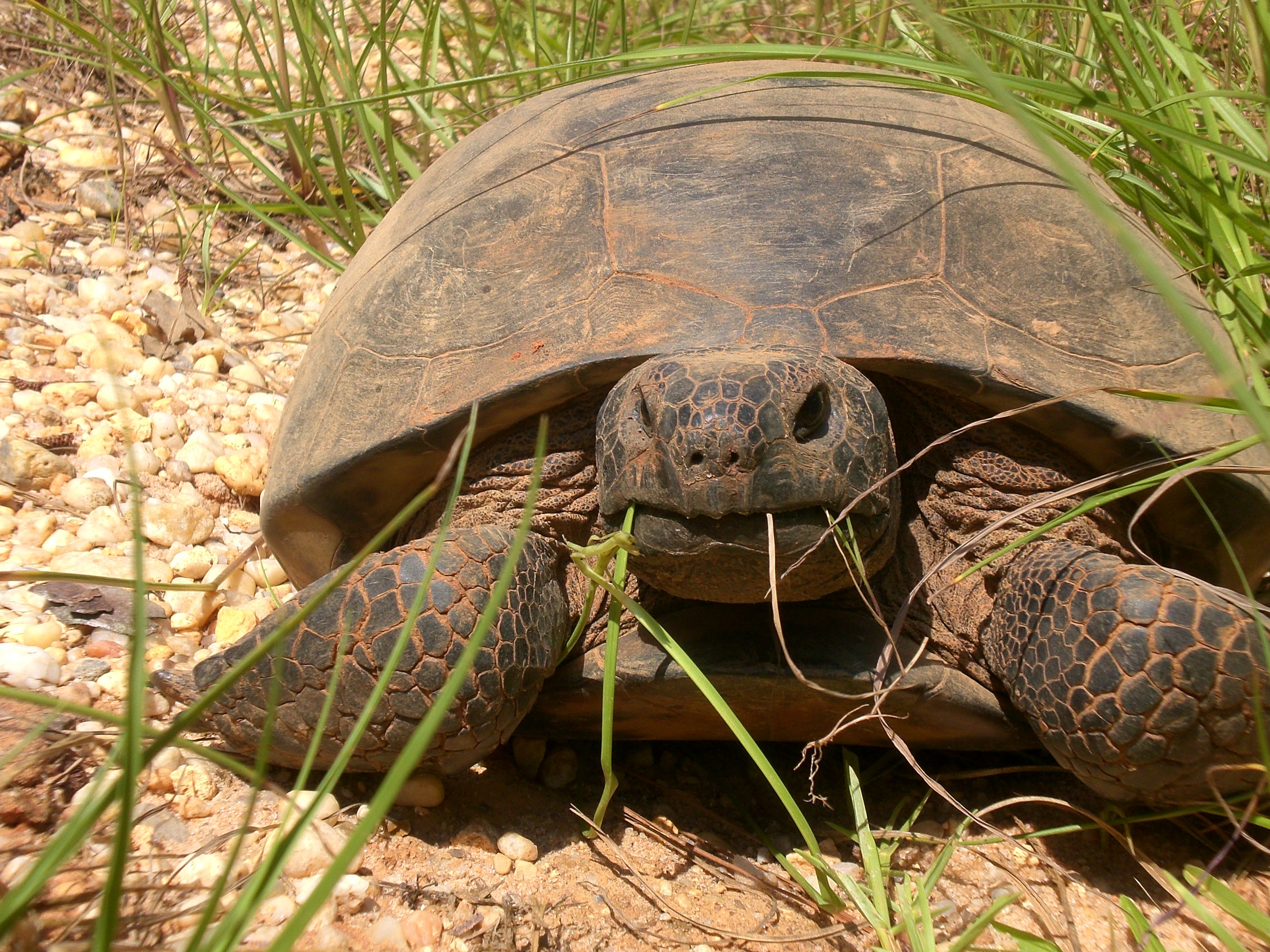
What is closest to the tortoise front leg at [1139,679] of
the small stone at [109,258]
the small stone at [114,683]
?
the small stone at [114,683]

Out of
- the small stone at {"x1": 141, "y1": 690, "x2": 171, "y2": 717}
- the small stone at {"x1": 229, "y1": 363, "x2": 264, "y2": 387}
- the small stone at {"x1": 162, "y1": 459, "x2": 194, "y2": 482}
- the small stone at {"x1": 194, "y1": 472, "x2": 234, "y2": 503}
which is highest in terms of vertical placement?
the small stone at {"x1": 229, "y1": 363, "x2": 264, "y2": 387}

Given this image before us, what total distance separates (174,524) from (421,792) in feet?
4.06

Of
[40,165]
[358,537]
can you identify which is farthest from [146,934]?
[40,165]

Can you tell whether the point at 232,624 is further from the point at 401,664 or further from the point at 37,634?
the point at 401,664

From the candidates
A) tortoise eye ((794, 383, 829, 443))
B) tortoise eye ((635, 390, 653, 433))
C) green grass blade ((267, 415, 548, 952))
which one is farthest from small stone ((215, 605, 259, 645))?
green grass blade ((267, 415, 548, 952))

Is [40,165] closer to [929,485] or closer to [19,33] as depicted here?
[19,33]

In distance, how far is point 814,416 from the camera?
1.79 meters

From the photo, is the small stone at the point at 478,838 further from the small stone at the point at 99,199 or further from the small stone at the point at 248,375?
the small stone at the point at 99,199

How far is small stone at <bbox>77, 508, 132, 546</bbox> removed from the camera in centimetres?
259

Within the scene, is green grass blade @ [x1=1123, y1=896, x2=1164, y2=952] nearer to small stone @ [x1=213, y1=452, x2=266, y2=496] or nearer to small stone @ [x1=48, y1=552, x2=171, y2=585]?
small stone @ [x1=48, y1=552, x2=171, y2=585]

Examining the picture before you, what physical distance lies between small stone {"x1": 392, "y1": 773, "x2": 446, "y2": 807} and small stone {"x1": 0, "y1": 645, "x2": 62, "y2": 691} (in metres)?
0.74

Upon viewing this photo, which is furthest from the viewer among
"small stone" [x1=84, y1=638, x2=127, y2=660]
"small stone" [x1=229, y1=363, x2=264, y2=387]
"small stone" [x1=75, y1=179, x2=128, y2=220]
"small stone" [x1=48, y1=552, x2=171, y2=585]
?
"small stone" [x1=75, y1=179, x2=128, y2=220]

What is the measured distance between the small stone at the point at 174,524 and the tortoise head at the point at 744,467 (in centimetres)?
146

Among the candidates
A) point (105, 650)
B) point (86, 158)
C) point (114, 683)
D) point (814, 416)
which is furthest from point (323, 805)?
point (86, 158)
